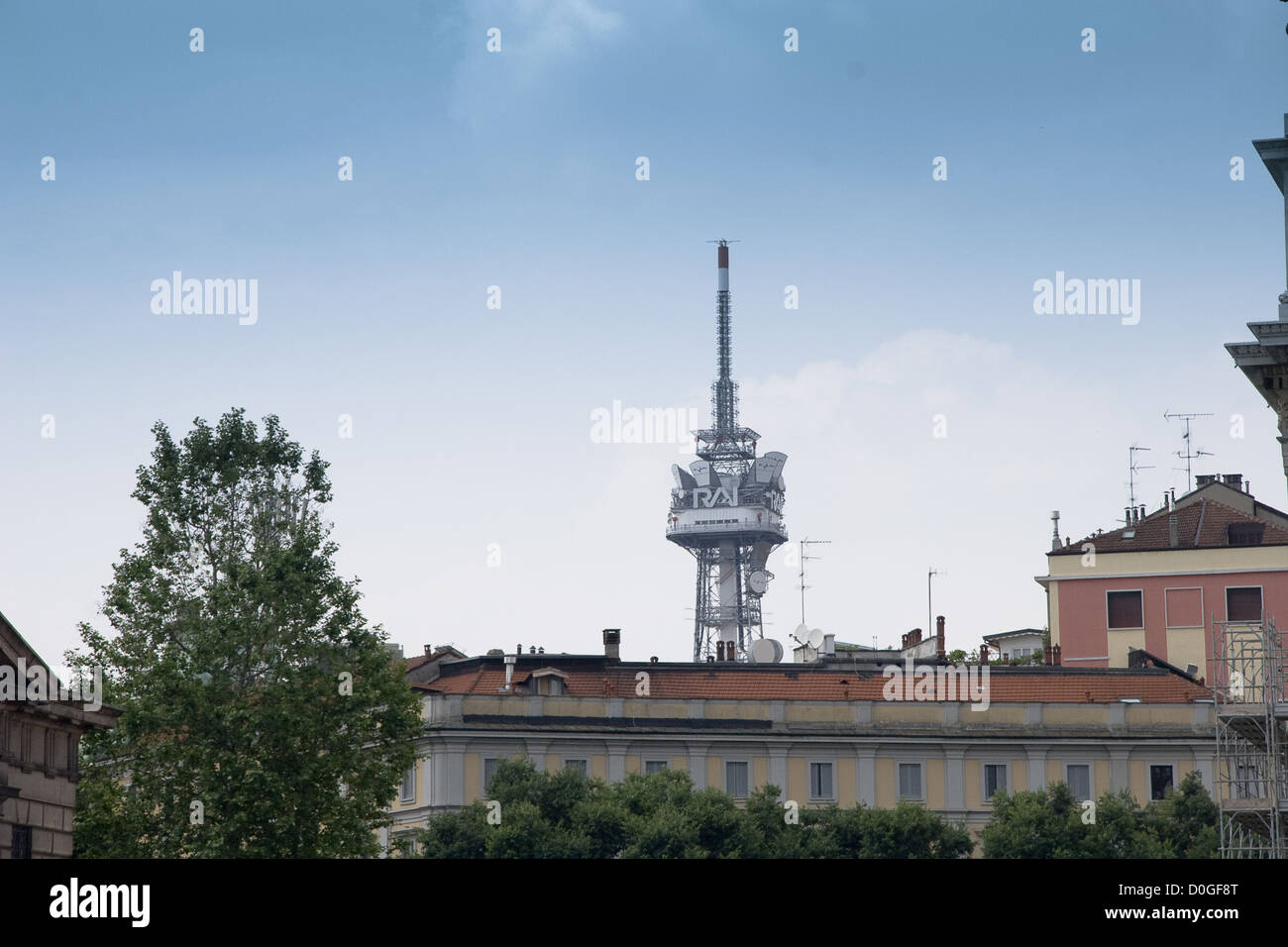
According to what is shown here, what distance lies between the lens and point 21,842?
34.1m

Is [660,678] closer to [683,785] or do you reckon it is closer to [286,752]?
[683,785]

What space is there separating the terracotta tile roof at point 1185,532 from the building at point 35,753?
68267mm

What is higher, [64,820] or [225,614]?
[225,614]

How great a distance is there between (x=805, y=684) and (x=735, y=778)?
5729 millimetres

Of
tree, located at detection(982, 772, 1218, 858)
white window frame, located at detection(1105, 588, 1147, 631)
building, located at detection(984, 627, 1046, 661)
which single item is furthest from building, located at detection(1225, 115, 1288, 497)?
building, located at detection(984, 627, 1046, 661)

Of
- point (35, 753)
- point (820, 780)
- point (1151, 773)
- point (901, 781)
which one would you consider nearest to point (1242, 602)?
point (1151, 773)

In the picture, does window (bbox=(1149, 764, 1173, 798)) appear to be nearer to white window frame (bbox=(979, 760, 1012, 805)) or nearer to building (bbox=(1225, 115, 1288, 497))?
white window frame (bbox=(979, 760, 1012, 805))

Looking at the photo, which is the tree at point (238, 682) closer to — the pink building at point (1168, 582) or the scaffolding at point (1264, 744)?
the scaffolding at point (1264, 744)

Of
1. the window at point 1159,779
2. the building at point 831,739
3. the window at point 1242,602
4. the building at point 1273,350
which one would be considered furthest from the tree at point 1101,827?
the building at point 1273,350

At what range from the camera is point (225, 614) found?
55094 millimetres

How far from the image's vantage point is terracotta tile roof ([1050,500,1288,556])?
319 feet

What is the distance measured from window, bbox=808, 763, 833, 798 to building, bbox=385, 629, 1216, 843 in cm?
6
